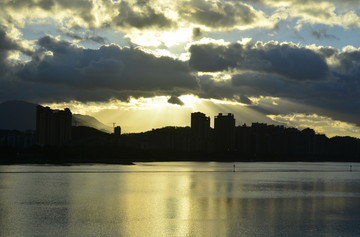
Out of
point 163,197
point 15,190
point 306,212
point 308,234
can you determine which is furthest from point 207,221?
point 15,190

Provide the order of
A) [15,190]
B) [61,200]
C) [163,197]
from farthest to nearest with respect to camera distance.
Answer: [15,190]
[163,197]
[61,200]

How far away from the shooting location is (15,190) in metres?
74.0

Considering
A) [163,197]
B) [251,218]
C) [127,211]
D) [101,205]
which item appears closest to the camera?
[251,218]

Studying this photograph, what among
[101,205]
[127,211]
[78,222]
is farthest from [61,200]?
[78,222]

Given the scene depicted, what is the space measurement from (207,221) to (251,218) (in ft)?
16.0

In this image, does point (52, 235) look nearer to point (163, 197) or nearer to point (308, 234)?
Answer: point (308, 234)

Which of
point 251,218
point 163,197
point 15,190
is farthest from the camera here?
point 15,190

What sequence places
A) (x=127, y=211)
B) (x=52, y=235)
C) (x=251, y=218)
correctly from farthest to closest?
(x=127, y=211)
(x=251, y=218)
(x=52, y=235)

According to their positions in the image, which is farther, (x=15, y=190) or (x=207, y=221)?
(x=15, y=190)

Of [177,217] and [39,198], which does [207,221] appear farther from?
[39,198]

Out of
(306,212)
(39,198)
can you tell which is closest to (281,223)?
(306,212)

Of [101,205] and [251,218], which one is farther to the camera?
[101,205]

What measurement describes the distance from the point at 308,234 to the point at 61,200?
33.2 m

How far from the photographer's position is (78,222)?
42781 millimetres
